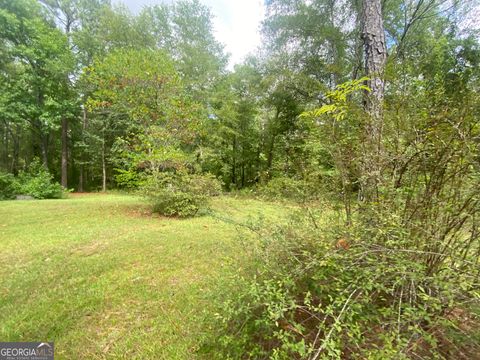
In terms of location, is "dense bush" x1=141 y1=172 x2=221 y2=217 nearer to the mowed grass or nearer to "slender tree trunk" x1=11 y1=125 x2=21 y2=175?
the mowed grass

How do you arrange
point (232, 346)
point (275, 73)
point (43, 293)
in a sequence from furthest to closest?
point (275, 73) → point (43, 293) → point (232, 346)

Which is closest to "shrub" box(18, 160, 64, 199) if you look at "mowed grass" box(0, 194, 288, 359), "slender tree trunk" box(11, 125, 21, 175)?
"mowed grass" box(0, 194, 288, 359)

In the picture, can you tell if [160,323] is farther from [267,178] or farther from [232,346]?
[267,178]

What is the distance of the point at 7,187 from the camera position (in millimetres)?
10984

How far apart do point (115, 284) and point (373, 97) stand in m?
3.41

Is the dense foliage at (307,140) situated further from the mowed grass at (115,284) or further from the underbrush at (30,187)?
the mowed grass at (115,284)

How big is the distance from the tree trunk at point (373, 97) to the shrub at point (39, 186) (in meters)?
13.9

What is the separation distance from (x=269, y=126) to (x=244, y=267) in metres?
13.0

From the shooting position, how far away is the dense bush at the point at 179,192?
579cm

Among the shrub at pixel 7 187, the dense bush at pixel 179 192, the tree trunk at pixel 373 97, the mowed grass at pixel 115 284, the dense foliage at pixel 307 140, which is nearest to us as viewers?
the dense foliage at pixel 307 140

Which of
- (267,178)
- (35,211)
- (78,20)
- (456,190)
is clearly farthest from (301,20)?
(78,20)

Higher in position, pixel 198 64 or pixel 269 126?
pixel 198 64

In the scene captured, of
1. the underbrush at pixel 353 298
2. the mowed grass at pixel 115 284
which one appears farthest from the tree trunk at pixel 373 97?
the mowed grass at pixel 115 284

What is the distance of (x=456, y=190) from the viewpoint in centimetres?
133
